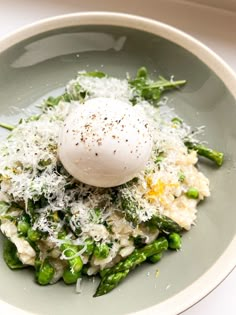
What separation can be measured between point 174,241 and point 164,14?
1584 mm

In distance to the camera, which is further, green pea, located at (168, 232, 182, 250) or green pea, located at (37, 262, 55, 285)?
green pea, located at (168, 232, 182, 250)

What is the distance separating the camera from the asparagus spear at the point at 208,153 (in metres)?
2.93

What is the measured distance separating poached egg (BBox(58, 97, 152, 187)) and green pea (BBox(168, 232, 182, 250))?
37cm

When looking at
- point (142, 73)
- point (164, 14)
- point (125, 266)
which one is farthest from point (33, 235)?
point (164, 14)

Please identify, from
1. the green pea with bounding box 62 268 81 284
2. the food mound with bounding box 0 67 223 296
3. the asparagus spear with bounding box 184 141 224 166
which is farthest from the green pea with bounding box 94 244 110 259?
the asparagus spear with bounding box 184 141 224 166

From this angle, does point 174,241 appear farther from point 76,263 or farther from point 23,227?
point 23,227

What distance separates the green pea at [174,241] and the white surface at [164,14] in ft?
4.13

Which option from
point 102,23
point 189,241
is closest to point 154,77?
point 102,23

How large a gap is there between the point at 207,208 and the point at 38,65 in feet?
4.05

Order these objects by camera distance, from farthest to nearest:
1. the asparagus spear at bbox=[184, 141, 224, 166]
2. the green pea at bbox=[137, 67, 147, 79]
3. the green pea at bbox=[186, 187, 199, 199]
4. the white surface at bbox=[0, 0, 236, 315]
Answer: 1. the white surface at bbox=[0, 0, 236, 315]
2. the green pea at bbox=[137, 67, 147, 79]
3. the asparagus spear at bbox=[184, 141, 224, 166]
4. the green pea at bbox=[186, 187, 199, 199]

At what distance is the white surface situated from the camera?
11.4 ft

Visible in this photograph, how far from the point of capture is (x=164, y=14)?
3586mm

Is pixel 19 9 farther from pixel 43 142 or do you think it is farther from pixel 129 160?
pixel 129 160

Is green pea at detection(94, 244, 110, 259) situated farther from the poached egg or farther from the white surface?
the white surface
